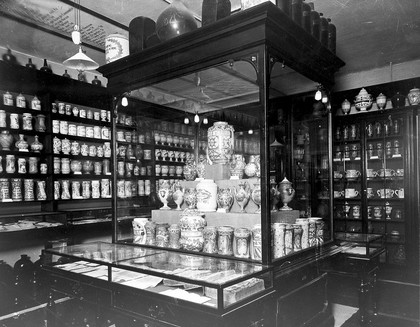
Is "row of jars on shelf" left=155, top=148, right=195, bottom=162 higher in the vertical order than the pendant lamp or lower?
lower

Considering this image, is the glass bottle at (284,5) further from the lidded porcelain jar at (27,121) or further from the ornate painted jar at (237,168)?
the lidded porcelain jar at (27,121)

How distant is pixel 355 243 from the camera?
242 centimetres

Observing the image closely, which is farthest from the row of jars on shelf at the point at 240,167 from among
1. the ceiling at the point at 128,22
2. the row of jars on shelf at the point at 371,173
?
the row of jars on shelf at the point at 371,173

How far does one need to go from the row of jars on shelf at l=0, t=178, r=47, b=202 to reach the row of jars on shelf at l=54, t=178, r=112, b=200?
17 centimetres

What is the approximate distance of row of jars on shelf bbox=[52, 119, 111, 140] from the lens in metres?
4.34

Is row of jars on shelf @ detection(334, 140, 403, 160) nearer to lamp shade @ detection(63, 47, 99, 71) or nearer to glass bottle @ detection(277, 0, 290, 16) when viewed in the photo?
glass bottle @ detection(277, 0, 290, 16)

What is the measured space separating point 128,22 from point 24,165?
201 centimetres

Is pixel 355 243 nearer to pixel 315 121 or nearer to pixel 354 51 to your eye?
pixel 354 51

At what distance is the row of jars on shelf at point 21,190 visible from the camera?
3.85 m

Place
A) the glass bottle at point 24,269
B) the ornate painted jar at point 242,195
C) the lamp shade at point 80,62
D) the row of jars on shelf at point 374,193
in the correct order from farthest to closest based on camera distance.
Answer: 1. the row of jars on shelf at point 374,193
2. the glass bottle at point 24,269
3. the lamp shade at point 80,62
4. the ornate painted jar at point 242,195

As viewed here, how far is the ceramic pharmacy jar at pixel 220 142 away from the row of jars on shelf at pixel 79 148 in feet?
8.71

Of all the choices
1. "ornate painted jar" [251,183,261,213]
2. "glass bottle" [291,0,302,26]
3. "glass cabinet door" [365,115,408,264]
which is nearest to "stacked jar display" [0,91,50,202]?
"ornate painted jar" [251,183,261,213]

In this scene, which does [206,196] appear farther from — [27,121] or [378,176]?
[378,176]

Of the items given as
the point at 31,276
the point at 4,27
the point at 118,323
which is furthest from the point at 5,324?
the point at 4,27
